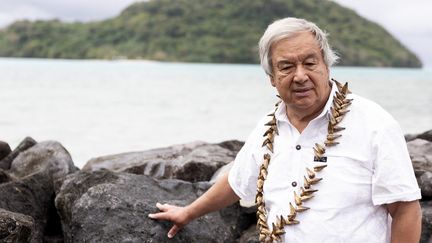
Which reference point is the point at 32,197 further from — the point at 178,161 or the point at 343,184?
the point at 343,184

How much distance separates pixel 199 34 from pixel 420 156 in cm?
8932

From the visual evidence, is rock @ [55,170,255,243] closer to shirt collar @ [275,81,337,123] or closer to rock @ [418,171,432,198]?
shirt collar @ [275,81,337,123]

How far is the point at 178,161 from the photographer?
7105 millimetres

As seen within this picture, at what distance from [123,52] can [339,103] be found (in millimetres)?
97064

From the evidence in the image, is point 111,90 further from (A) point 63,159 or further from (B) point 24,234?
(B) point 24,234

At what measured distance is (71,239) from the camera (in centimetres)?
448

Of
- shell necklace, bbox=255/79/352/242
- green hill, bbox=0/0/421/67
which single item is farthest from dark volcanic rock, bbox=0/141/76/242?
green hill, bbox=0/0/421/67

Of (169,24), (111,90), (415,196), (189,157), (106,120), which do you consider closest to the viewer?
(415,196)

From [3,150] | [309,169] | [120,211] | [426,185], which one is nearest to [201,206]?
[120,211]

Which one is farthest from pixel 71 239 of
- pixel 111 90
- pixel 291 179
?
pixel 111 90

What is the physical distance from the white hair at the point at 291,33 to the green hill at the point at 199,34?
3274 inches

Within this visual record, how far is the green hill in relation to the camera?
93.1 m

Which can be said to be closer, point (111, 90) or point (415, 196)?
point (415, 196)

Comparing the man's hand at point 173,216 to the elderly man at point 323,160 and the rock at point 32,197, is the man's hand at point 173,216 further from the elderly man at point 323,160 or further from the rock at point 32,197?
the rock at point 32,197
